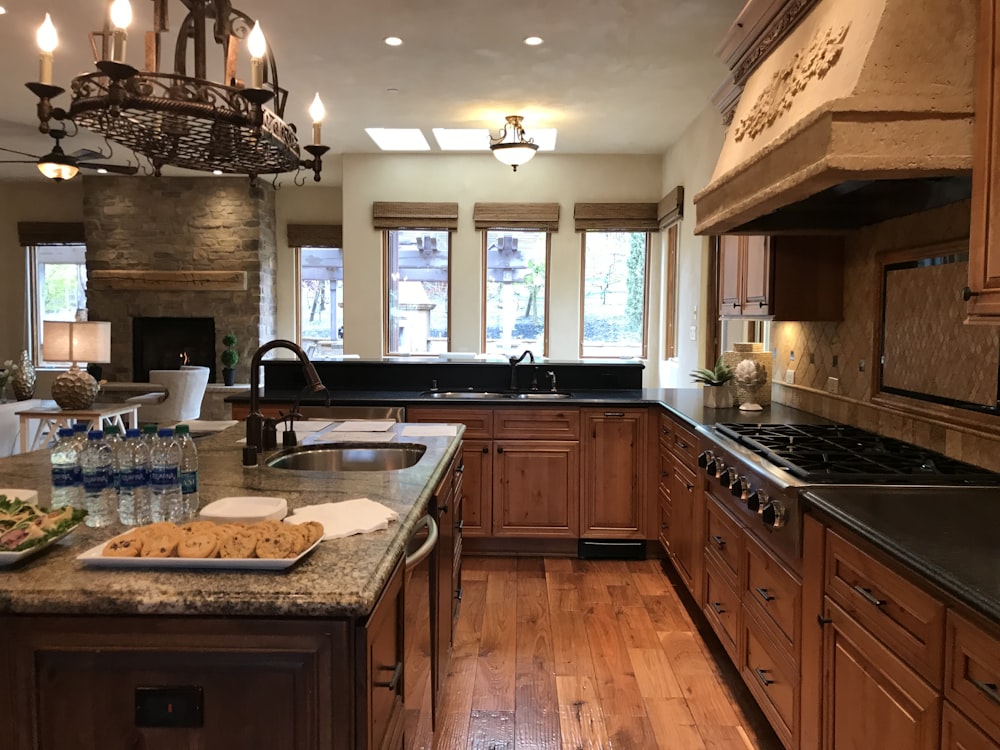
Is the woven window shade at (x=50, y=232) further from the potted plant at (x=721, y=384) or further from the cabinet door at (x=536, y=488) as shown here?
the potted plant at (x=721, y=384)

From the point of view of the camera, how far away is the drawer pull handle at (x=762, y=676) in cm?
227

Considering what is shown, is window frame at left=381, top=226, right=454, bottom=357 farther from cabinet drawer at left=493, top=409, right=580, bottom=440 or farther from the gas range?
the gas range

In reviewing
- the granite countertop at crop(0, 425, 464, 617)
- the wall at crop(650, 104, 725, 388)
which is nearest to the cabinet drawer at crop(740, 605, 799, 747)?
the granite countertop at crop(0, 425, 464, 617)

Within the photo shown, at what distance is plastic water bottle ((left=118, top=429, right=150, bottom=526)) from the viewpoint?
1.60 m

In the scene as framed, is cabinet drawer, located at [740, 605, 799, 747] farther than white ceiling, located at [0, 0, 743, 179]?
No

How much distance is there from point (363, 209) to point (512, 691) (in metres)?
6.02

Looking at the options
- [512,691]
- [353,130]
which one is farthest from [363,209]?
[512,691]

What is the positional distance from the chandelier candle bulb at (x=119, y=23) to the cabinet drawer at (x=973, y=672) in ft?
6.84

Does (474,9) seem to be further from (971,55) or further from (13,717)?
(13,717)

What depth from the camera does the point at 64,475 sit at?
165cm

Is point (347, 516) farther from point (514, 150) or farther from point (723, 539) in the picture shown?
point (514, 150)

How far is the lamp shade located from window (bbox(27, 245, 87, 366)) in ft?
13.7

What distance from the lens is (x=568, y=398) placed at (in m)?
4.18

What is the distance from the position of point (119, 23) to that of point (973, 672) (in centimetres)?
216
